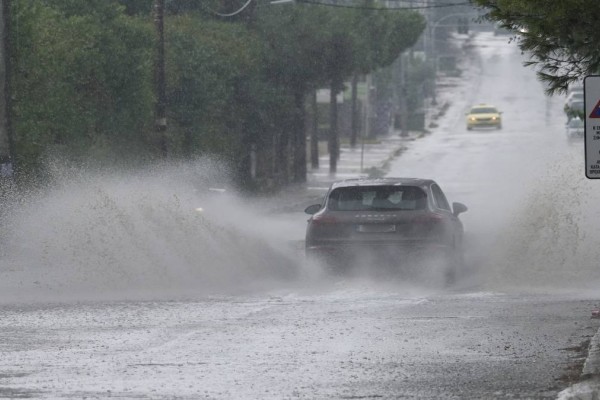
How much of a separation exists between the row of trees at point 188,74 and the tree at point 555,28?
48.0 feet

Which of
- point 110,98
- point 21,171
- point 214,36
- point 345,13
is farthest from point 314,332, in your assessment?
point 345,13

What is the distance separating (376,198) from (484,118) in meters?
63.5

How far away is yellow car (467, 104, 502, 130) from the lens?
268ft

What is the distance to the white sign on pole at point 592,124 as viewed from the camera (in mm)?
12641

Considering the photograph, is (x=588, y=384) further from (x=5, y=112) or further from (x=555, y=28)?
(x=5, y=112)

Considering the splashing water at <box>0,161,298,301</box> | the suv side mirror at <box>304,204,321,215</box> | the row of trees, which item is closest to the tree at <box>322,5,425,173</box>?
the row of trees

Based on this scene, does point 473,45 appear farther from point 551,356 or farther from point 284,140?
point 551,356

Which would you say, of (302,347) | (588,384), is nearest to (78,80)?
(302,347)

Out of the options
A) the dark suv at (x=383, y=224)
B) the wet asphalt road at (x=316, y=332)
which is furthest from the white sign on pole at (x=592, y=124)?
the dark suv at (x=383, y=224)

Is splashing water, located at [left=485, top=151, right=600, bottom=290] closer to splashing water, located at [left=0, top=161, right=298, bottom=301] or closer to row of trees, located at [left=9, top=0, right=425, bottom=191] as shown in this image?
splashing water, located at [left=0, top=161, right=298, bottom=301]

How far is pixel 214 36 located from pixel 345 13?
12.4m

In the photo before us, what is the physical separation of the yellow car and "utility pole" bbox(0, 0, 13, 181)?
5884 cm

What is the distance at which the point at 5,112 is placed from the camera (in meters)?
25.0

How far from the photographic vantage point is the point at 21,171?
2762 centimetres
